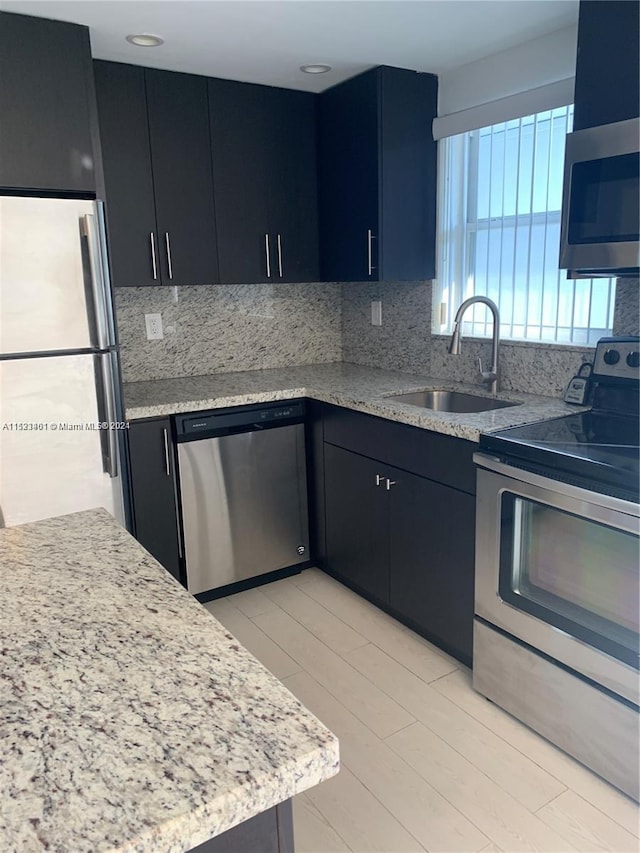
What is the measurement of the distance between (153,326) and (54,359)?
3.10 ft

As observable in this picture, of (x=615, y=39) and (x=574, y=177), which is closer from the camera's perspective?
(x=615, y=39)

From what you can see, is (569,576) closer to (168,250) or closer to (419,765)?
(419,765)

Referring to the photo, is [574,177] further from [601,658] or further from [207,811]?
[207,811]

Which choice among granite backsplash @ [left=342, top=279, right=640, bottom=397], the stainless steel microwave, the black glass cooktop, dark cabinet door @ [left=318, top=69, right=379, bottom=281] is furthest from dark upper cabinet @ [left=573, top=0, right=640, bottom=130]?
dark cabinet door @ [left=318, top=69, right=379, bottom=281]

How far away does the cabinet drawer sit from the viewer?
219 cm

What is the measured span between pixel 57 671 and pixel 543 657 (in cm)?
151

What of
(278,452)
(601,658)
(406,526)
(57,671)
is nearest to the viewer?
(57,671)

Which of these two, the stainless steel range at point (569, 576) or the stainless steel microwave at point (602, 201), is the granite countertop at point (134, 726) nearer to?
the stainless steel range at point (569, 576)

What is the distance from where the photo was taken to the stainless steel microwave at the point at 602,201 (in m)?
1.82

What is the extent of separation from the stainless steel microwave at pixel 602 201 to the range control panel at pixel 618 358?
0.31 meters

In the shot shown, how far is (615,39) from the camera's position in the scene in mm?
1828

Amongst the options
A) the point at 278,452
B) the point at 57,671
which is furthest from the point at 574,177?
the point at 57,671

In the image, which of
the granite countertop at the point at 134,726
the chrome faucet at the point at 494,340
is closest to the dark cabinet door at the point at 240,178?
the chrome faucet at the point at 494,340

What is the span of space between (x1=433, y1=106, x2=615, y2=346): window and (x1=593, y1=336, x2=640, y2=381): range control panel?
5.0 inches
